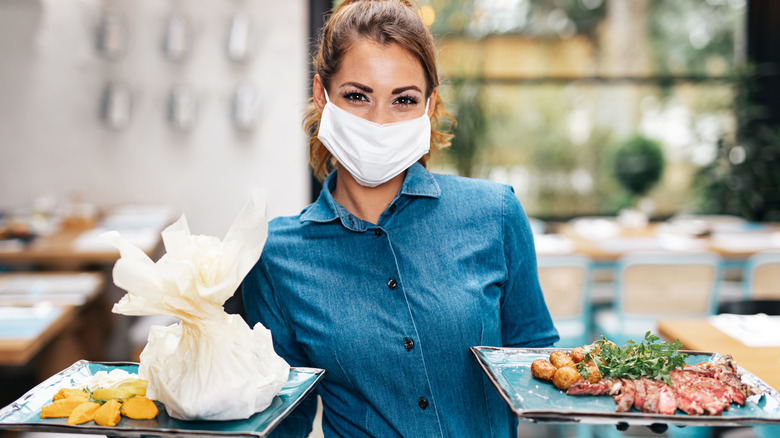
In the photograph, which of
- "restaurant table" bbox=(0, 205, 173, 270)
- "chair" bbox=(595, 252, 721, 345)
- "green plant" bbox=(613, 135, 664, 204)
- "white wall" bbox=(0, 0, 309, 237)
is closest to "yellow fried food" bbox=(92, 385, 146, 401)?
"restaurant table" bbox=(0, 205, 173, 270)

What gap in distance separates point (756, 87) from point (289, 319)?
4.98m

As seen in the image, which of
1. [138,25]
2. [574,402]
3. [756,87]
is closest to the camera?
[574,402]

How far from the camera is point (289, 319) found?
127 cm

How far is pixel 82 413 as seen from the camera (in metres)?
0.91

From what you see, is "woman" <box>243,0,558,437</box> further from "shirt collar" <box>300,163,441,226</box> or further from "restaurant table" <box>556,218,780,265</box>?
"restaurant table" <box>556,218,780,265</box>

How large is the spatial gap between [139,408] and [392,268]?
0.53 metres

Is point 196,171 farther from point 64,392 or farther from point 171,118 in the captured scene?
point 64,392

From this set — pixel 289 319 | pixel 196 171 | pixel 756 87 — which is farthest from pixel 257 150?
pixel 756 87

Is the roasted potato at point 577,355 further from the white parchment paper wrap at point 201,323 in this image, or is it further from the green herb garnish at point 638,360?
the white parchment paper wrap at point 201,323

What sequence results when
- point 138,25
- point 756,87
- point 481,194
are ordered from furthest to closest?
1. point 756,87
2. point 138,25
3. point 481,194

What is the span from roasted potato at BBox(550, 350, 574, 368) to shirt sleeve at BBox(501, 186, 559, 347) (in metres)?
0.20

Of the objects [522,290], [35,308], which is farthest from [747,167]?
[35,308]

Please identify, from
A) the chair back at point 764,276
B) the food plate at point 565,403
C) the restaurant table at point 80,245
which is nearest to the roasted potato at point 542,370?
the food plate at point 565,403

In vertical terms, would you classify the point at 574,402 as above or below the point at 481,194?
below
